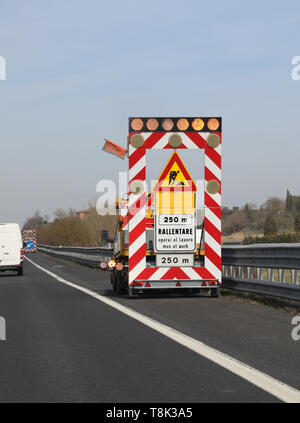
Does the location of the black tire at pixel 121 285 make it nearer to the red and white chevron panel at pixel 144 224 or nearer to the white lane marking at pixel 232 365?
the red and white chevron panel at pixel 144 224

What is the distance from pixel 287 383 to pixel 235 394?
0.61 m

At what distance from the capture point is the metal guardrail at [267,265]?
40.0 feet

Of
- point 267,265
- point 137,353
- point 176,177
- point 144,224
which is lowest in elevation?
point 137,353

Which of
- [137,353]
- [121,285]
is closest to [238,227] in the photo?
[121,285]

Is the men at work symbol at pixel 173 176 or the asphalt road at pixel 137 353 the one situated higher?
the men at work symbol at pixel 173 176

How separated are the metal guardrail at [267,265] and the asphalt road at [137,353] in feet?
1.24

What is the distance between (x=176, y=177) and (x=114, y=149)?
155 cm

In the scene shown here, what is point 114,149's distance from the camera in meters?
14.7

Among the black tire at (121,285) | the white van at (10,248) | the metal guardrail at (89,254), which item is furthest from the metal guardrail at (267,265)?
the white van at (10,248)

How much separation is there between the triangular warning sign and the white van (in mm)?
16515

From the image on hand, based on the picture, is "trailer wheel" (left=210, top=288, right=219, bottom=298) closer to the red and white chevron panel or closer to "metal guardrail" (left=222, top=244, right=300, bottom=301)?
the red and white chevron panel

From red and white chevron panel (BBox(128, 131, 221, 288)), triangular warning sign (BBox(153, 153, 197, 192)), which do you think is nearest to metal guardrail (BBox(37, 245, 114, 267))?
triangular warning sign (BBox(153, 153, 197, 192))

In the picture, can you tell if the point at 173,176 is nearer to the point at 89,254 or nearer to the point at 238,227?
the point at 89,254

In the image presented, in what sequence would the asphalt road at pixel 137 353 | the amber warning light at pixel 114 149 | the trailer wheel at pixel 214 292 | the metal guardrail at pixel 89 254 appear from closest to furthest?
the asphalt road at pixel 137 353 < the amber warning light at pixel 114 149 < the trailer wheel at pixel 214 292 < the metal guardrail at pixel 89 254
